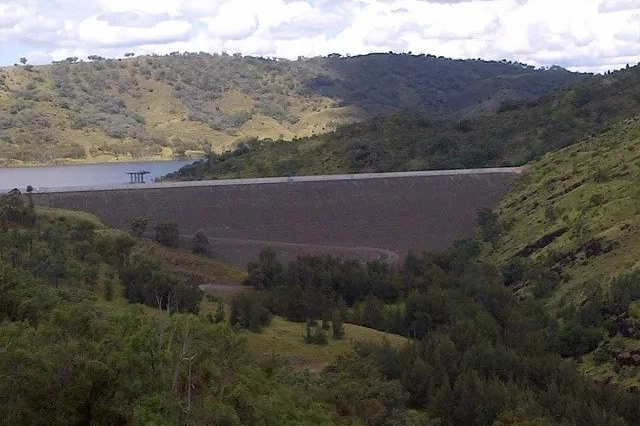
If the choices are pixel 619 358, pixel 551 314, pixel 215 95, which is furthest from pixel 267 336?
pixel 215 95

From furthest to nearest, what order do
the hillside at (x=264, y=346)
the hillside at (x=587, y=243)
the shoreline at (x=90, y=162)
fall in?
the shoreline at (x=90, y=162) → the hillside at (x=587, y=243) → the hillside at (x=264, y=346)

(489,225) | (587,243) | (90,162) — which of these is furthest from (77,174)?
(587,243)

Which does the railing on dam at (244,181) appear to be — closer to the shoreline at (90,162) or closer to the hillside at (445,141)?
the hillside at (445,141)

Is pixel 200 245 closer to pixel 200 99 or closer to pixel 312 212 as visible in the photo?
pixel 312 212

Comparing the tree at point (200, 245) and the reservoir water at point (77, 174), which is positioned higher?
the reservoir water at point (77, 174)

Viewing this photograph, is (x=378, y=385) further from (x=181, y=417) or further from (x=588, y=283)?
(x=588, y=283)

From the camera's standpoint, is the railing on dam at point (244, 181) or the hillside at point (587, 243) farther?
the railing on dam at point (244, 181)

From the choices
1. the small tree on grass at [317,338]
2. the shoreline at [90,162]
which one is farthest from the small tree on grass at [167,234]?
the shoreline at [90,162]
